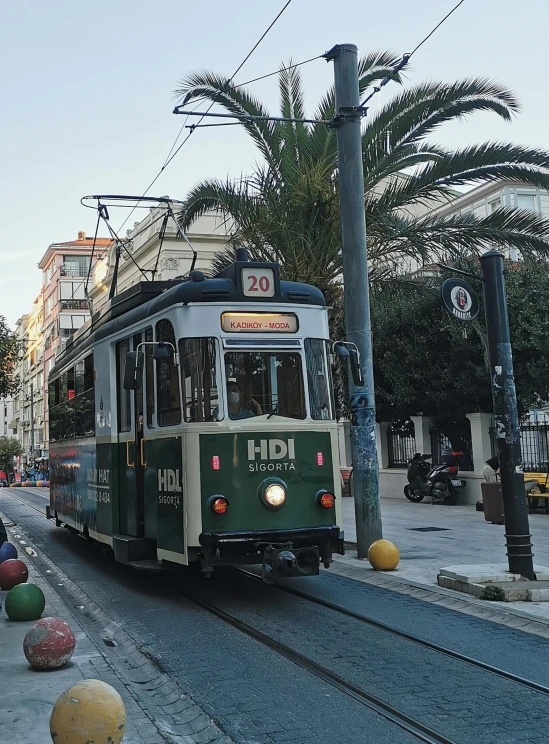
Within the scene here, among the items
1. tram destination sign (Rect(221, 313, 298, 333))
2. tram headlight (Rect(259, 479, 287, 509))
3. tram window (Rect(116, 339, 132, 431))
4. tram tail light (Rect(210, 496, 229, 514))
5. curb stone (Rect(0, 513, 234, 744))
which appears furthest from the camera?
tram window (Rect(116, 339, 132, 431))

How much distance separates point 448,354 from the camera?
2347 centimetres

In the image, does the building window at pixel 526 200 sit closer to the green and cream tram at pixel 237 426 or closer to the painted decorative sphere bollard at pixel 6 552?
the green and cream tram at pixel 237 426

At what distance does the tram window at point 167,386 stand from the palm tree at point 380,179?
→ 5.90 meters

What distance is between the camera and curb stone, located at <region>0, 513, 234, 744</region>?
5195mm

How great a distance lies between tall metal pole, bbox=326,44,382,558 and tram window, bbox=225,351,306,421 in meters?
3.20

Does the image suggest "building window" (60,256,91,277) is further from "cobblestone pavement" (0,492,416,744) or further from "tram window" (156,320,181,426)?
"cobblestone pavement" (0,492,416,744)

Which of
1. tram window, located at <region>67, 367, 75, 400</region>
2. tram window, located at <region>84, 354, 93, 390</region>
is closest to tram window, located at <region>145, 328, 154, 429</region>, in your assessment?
tram window, located at <region>84, 354, 93, 390</region>

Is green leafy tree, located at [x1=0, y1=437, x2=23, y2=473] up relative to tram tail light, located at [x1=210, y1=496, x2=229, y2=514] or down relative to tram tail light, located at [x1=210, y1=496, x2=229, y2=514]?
up

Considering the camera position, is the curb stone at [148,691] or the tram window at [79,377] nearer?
the curb stone at [148,691]

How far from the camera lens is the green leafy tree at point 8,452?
3804 inches

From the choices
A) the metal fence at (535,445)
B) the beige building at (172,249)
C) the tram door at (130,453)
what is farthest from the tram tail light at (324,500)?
the beige building at (172,249)

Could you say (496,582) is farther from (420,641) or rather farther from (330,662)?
(330,662)

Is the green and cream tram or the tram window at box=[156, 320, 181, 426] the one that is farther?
the tram window at box=[156, 320, 181, 426]

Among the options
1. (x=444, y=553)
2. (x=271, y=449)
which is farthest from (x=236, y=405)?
(x=444, y=553)
